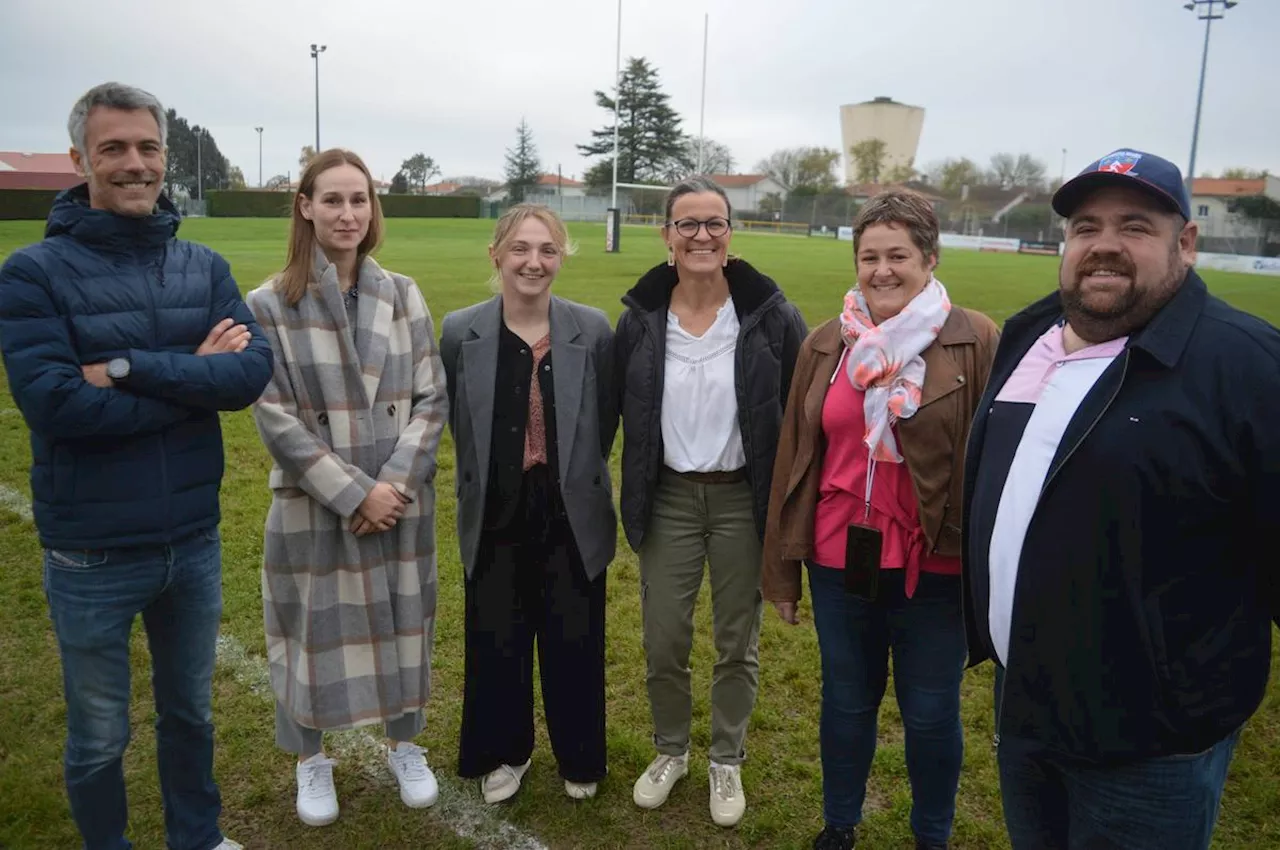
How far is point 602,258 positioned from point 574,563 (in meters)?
28.4

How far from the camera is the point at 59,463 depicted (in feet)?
8.45

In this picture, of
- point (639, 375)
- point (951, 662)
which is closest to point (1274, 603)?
point (951, 662)

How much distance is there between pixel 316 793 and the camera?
3324 mm

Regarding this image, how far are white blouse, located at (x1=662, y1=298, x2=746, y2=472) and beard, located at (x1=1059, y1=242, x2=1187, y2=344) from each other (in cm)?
138

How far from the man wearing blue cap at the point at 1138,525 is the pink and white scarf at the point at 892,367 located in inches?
25.2

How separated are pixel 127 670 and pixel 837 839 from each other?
7.55 ft

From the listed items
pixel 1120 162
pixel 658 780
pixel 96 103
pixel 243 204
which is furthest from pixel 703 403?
pixel 243 204

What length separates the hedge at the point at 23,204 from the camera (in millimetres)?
37750

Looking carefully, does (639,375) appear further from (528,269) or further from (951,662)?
(951,662)

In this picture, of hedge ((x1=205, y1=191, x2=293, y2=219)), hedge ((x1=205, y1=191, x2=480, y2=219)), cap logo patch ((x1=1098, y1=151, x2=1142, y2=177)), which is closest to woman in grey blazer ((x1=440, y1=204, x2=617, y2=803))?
cap logo patch ((x1=1098, y1=151, x2=1142, y2=177))

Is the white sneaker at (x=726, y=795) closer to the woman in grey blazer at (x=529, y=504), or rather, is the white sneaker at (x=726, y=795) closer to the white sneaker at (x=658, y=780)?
the white sneaker at (x=658, y=780)

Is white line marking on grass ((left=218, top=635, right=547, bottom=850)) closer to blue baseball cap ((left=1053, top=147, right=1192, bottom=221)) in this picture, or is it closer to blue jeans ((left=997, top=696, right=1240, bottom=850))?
blue jeans ((left=997, top=696, right=1240, bottom=850))

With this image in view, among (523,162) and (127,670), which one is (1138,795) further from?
(523,162)

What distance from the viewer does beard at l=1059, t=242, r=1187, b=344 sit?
191cm
